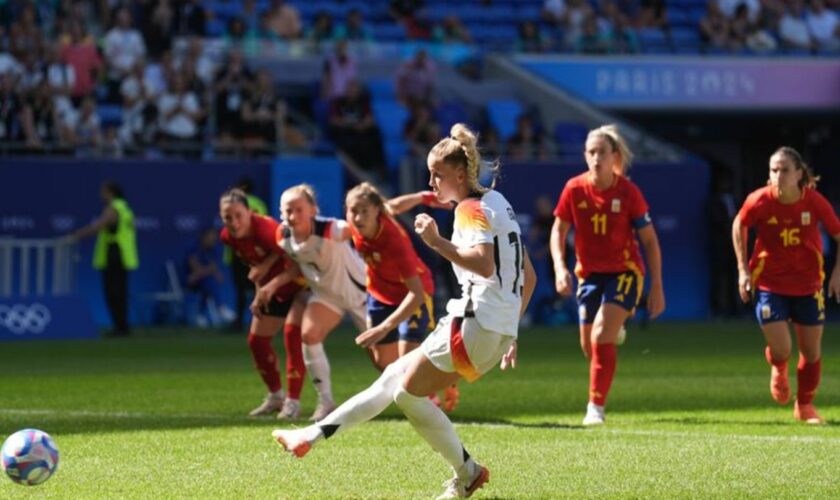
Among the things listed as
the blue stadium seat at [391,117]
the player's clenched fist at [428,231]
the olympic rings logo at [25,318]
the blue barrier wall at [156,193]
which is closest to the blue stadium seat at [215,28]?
the blue stadium seat at [391,117]

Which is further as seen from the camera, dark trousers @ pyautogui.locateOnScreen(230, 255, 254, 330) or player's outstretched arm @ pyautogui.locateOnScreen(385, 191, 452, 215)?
dark trousers @ pyautogui.locateOnScreen(230, 255, 254, 330)

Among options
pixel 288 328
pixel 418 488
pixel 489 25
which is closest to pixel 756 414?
pixel 288 328

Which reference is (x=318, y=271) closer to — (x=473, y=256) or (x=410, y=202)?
(x=410, y=202)

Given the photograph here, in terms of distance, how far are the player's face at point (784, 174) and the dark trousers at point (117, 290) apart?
14738 mm

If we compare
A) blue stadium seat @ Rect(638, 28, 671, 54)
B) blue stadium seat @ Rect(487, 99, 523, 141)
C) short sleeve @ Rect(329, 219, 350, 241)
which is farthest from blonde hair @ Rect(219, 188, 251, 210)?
blue stadium seat @ Rect(638, 28, 671, 54)

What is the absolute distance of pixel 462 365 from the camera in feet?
30.7

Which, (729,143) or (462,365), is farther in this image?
(729,143)

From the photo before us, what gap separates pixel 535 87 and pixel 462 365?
25548 millimetres

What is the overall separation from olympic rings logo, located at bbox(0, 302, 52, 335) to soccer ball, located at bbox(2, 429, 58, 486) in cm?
1701

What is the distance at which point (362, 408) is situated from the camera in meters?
9.49

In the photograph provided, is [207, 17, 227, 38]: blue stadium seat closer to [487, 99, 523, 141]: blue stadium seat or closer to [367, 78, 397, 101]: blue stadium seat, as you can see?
[367, 78, 397, 101]: blue stadium seat

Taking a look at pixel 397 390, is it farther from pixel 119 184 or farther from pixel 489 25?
pixel 489 25

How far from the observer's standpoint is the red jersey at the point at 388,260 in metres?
12.9

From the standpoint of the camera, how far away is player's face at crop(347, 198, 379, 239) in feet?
43.8
